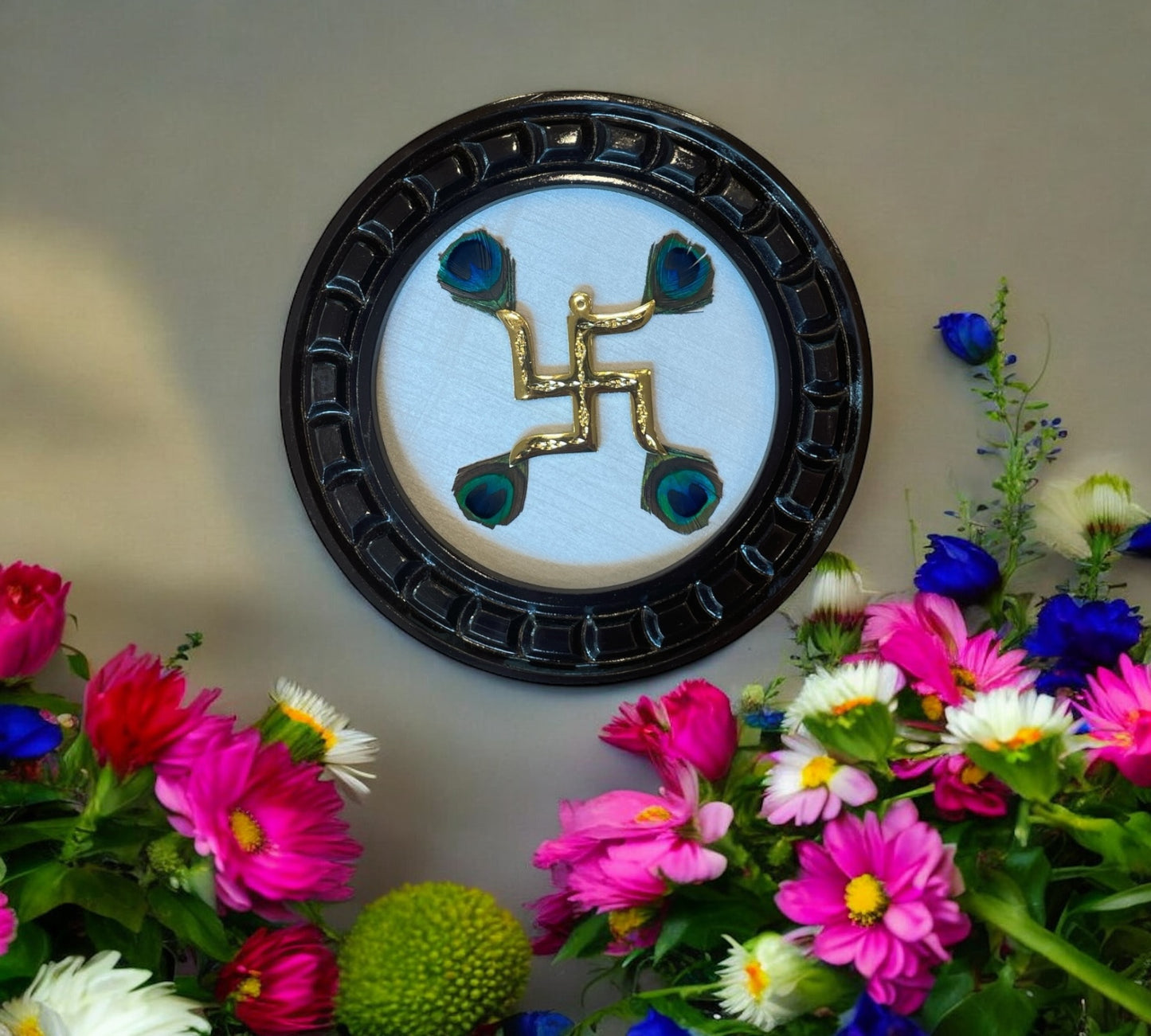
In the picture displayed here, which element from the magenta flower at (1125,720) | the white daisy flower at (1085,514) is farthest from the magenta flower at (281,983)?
the white daisy flower at (1085,514)

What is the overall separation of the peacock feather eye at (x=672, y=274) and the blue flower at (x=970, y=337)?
271 millimetres

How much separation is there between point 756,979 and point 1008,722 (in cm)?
25

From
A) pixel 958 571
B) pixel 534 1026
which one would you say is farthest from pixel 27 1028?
pixel 958 571

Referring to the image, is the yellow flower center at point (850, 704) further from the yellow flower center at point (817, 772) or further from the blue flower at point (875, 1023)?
the blue flower at point (875, 1023)

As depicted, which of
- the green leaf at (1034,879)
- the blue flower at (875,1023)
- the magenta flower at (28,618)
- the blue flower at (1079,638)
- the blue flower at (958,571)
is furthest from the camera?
the blue flower at (958,571)

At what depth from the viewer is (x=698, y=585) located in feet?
4.01

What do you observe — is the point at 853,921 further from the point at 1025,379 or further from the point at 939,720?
the point at 1025,379

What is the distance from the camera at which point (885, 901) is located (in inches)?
32.0

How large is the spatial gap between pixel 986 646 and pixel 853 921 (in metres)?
0.33

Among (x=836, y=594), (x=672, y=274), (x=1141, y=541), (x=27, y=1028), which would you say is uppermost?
(x=672, y=274)

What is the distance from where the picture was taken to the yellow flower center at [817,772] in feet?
2.95

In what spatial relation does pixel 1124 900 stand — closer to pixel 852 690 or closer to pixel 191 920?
pixel 852 690

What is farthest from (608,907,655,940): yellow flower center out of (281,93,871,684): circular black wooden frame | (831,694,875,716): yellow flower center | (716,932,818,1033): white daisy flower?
(281,93,871,684): circular black wooden frame

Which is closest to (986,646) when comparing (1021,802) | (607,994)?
(1021,802)
